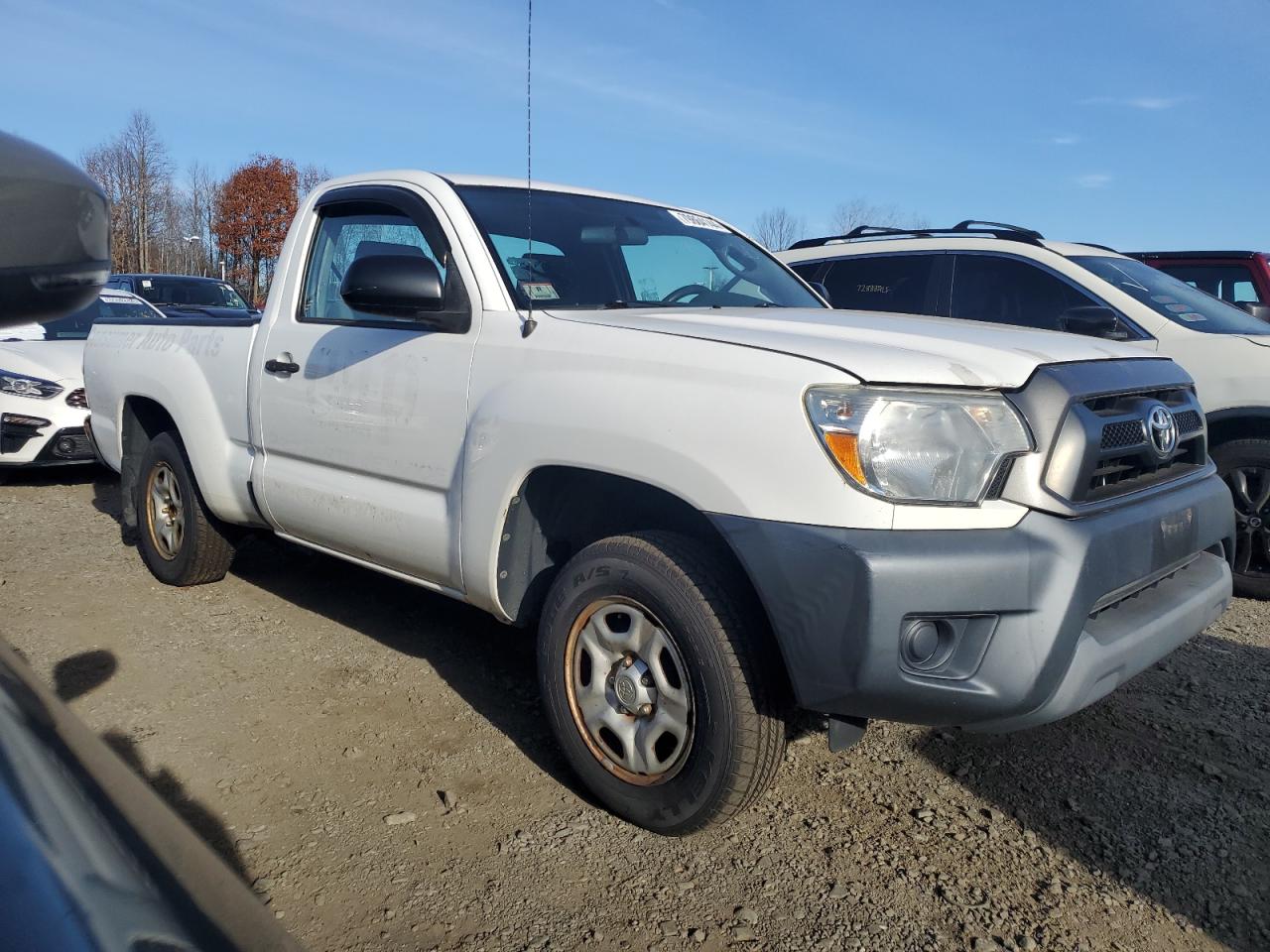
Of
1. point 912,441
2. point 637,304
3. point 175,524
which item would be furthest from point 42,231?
point 175,524

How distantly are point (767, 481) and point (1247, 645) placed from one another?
322cm

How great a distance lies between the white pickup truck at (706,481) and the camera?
224 centimetres

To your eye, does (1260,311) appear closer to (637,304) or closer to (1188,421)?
(1188,421)

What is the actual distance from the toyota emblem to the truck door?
1.98 metres

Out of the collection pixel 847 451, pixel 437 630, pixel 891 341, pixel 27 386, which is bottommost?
pixel 437 630

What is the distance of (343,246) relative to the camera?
4.02m

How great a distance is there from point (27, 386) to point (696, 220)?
575 centimetres

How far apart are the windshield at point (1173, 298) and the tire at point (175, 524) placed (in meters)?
→ 4.88

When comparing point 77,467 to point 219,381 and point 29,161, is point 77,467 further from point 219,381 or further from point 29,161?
point 29,161

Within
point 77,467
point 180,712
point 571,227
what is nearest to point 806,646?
point 571,227

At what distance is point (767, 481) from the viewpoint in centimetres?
233

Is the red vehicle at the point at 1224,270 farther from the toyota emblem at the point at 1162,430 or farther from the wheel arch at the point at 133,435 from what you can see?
the wheel arch at the point at 133,435

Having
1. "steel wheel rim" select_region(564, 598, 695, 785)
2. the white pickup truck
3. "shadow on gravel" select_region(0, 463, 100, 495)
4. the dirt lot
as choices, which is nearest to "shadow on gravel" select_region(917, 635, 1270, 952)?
the dirt lot

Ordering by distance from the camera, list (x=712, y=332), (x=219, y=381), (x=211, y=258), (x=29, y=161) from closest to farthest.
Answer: (x=29, y=161), (x=712, y=332), (x=219, y=381), (x=211, y=258)
